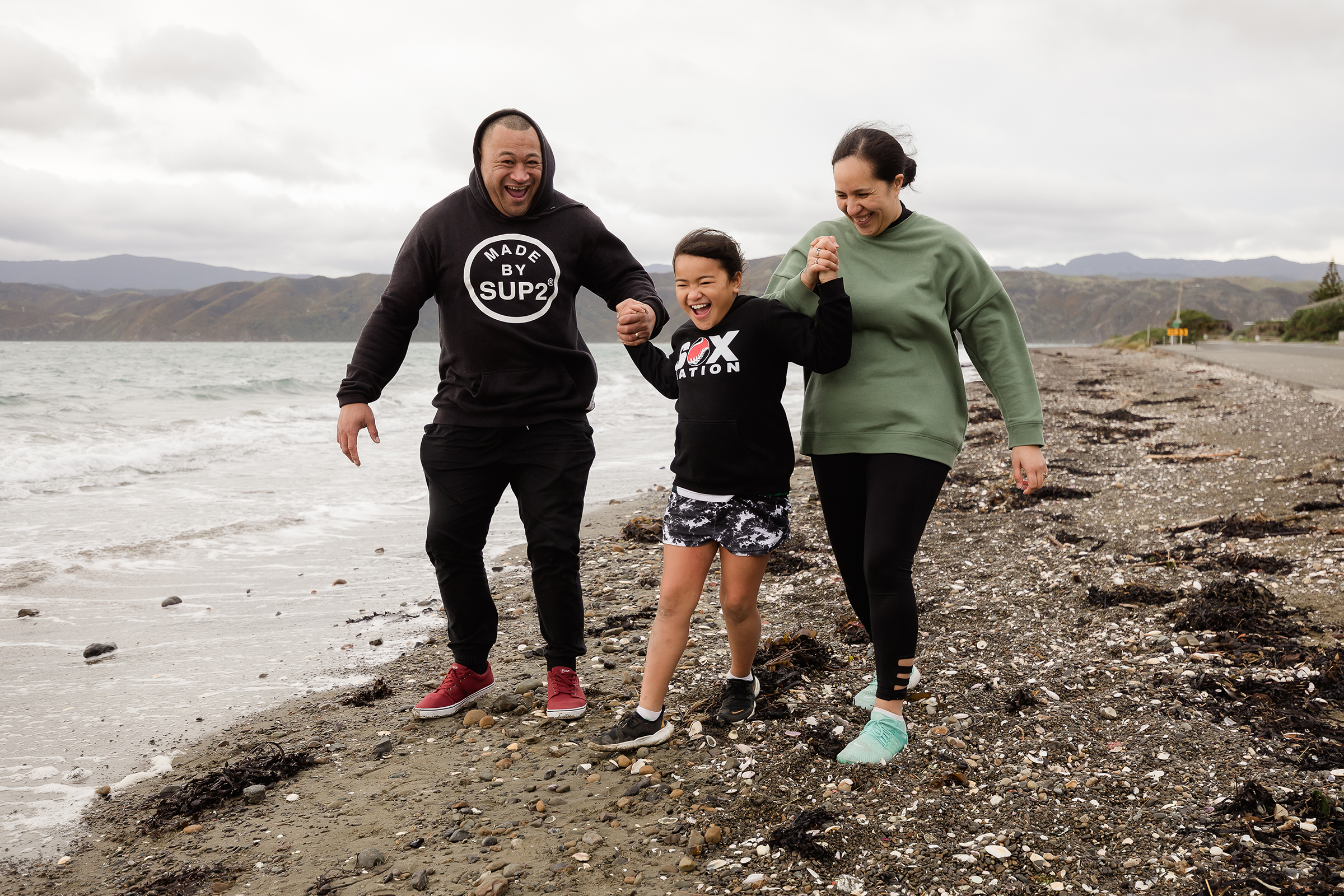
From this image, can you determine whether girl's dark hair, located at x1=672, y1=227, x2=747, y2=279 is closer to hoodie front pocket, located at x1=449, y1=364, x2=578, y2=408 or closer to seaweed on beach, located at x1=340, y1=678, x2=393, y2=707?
hoodie front pocket, located at x1=449, y1=364, x2=578, y2=408

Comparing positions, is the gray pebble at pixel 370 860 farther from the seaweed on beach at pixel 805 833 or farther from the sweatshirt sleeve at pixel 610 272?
the sweatshirt sleeve at pixel 610 272

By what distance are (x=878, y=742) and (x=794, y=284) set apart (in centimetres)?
181

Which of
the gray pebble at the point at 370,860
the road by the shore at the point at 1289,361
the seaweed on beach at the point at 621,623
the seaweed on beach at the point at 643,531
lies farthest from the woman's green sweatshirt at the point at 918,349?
the road by the shore at the point at 1289,361

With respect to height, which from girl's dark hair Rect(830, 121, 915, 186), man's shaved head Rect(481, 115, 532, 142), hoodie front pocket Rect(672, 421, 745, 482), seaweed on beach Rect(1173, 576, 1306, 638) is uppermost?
man's shaved head Rect(481, 115, 532, 142)

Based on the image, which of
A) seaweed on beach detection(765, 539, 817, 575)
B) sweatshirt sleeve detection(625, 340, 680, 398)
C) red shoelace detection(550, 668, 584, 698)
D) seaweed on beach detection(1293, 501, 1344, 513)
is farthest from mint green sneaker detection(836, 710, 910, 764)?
seaweed on beach detection(1293, 501, 1344, 513)

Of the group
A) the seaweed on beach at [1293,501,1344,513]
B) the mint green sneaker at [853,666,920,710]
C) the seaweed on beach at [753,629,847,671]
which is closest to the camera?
the mint green sneaker at [853,666,920,710]

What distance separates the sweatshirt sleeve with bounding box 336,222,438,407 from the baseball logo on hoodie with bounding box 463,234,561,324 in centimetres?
22

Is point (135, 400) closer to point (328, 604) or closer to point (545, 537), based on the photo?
point (328, 604)

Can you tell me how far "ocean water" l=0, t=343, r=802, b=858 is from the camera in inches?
155

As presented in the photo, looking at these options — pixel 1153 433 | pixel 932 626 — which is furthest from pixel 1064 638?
pixel 1153 433

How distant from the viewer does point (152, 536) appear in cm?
807

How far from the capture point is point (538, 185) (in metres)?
3.71

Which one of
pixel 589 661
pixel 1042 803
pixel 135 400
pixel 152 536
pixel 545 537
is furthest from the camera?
pixel 135 400

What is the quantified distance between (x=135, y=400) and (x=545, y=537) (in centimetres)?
2577
